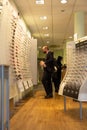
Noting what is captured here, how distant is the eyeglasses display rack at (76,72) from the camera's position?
4.45 metres

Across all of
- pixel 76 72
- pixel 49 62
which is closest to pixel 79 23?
pixel 49 62

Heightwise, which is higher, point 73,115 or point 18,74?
point 18,74

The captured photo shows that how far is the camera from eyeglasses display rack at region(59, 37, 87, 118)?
A: 4.45 meters

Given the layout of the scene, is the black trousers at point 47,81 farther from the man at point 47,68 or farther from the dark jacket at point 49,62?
the dark jacket at point 49,62

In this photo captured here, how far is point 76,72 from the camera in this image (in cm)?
498

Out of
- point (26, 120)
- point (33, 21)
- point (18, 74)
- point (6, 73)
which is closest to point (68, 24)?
point (33, 21)

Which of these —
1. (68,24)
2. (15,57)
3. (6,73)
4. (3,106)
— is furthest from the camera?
(68,24)

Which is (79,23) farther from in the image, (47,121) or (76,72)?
(47,121)

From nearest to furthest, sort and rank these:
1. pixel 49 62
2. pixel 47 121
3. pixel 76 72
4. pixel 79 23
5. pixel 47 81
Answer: pixel 47 121 < pixel 76 72 < pixel 49 62 < pixel 47 81 < pixel 79 23

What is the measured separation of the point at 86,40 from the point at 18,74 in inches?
82.6

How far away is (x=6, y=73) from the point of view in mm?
3096

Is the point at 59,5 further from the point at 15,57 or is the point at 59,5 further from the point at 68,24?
the point at 68,24

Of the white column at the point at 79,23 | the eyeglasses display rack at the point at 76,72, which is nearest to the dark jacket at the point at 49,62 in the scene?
the white column at the point at 79,23

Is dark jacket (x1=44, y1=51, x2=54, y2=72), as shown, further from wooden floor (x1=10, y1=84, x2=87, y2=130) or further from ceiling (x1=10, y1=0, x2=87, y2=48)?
wooden floor (x1=10, y1=84, x2=87, y2=130)
